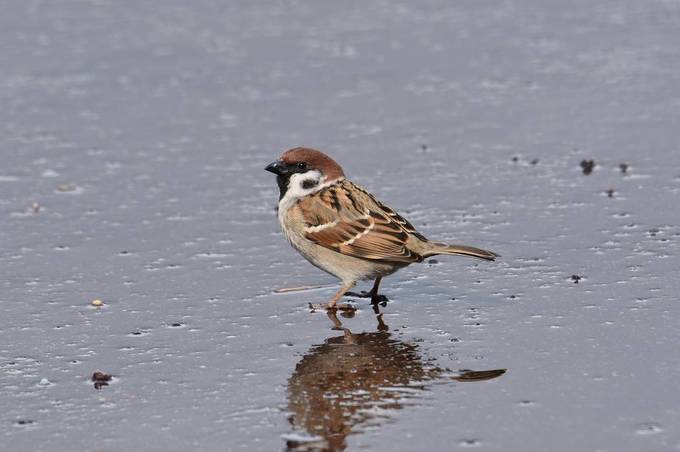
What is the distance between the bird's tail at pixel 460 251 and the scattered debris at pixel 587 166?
112 inches

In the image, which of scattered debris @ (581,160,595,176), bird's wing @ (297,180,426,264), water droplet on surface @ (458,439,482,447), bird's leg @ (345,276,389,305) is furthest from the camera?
scattered debris @ (581,160,595,176)

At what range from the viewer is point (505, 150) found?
10703mm

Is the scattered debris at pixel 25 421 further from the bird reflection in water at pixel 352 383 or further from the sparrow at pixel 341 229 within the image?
the sparrow at pixel 341 229

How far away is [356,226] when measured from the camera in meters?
7.68

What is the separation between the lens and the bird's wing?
750 centimetres

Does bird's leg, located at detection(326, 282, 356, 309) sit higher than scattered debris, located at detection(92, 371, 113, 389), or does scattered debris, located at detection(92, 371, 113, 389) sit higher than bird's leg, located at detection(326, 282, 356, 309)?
bird's leg, located at detection(326, 282, 356, 309)

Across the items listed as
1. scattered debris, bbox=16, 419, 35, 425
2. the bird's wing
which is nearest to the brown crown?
the bird's wing

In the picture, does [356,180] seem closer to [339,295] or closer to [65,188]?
[65,188]

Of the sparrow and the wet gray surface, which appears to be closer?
the wet gray surface

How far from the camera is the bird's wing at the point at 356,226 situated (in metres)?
7.50

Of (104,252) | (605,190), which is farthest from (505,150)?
(104,252)

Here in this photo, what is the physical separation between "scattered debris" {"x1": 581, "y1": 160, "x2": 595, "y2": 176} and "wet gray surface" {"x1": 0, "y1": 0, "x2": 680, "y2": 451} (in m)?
0.08

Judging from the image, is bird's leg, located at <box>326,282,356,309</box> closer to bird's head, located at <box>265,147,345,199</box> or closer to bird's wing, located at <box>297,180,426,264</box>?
bird's wing, located at <box>297,180,426,264</box>

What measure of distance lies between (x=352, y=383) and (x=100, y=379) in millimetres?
1322
